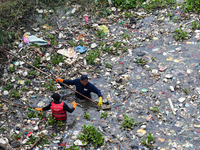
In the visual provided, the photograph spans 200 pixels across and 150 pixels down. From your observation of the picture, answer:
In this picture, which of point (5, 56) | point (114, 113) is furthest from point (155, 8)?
point (5, 56)

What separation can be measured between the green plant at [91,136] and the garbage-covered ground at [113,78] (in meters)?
0.05

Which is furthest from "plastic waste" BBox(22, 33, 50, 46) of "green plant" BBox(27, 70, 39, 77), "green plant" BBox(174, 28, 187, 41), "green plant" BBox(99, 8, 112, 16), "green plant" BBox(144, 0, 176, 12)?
"green plant" BBox(174, 28, 187, 41)

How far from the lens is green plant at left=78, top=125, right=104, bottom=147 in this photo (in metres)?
3.90

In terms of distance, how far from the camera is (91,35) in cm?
659

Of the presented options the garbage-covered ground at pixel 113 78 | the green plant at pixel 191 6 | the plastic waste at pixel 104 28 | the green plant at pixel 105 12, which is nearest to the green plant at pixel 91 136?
the garbage-covered ground at pixel 113 78

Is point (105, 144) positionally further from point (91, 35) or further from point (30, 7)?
point (30, 7)

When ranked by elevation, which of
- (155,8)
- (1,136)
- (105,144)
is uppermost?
(155,8)

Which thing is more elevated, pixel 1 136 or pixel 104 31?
pixel 104 31

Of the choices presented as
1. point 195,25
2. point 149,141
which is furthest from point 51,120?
point 195,25

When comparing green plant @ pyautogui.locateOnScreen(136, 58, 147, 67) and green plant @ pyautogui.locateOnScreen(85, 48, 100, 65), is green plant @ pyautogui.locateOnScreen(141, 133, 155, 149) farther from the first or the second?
green plant @ pyautogui.locateOnScreen(85, 48, 100, 65)

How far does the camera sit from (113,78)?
17.5ft

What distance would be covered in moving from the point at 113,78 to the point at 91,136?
1.86 metres

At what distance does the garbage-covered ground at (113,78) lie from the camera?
404 cm

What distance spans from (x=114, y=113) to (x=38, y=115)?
173cm
